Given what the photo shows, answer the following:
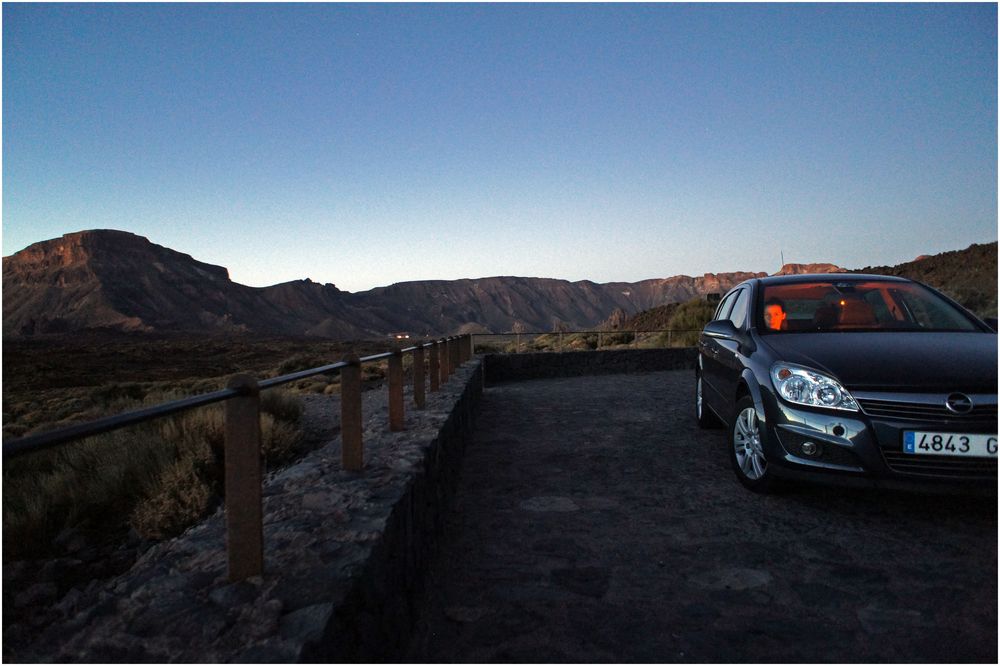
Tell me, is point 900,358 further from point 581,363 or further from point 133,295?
point 133,295

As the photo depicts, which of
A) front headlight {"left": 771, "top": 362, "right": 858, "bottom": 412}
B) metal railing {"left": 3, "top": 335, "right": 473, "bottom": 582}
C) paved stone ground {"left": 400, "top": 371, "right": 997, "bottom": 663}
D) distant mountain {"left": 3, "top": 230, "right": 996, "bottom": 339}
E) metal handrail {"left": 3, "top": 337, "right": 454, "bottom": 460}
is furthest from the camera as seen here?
distant mountain {"left": 3, "top": 230, "right": 996, "bottom": 339}

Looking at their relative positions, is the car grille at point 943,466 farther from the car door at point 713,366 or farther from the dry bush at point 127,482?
the dry bush at point 127,482

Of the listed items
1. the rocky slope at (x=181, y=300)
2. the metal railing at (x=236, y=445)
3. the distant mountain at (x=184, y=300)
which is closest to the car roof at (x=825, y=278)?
the metal railing at (x=236, y=445)

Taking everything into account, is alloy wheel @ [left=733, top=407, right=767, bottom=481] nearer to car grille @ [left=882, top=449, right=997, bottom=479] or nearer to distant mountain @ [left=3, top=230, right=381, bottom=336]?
car grille @ [left=882, top=449, right=997, bottom=479]

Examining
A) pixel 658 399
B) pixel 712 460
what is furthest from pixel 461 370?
pixel 712 460

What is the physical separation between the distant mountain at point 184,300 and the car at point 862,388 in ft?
215

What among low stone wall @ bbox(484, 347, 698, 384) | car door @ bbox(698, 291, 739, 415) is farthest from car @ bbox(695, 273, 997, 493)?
low stone wall @ bbox(484, 347, 698, 384)

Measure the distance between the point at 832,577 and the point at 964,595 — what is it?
0.52 meters

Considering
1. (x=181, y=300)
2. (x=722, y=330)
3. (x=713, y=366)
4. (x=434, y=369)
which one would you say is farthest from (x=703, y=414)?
(x=181, y=300)

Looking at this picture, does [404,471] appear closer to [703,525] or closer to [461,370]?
[703,525]

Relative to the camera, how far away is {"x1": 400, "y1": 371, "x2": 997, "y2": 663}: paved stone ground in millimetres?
2439

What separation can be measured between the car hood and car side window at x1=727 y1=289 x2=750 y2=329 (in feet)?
2.52

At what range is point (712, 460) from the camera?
5523 mm

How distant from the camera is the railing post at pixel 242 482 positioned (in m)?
2.07
